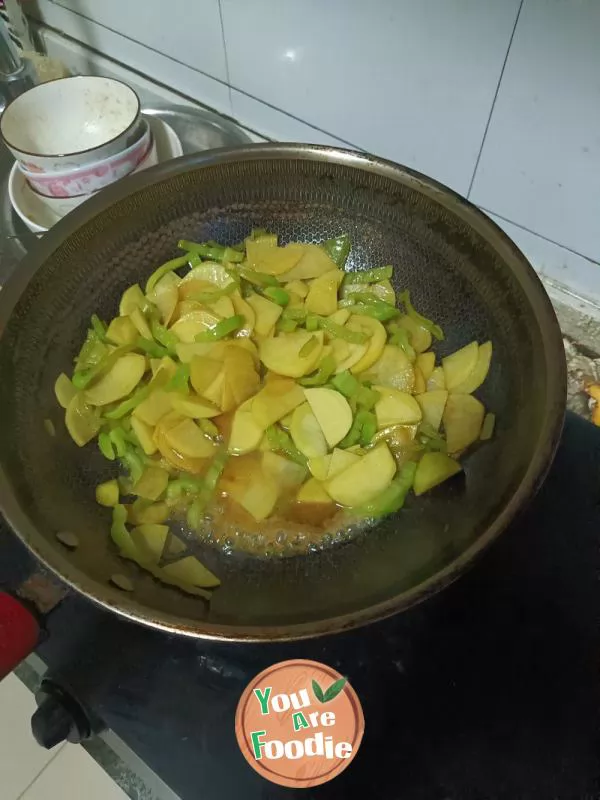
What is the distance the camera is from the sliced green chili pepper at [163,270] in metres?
0.74

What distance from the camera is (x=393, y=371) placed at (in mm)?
698

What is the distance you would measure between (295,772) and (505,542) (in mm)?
282

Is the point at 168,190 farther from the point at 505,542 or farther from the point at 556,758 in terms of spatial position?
the point at 556,758

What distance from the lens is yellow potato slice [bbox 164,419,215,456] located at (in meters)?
0.66

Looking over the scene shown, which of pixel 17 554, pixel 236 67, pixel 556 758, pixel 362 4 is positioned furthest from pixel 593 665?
pixel 236 67

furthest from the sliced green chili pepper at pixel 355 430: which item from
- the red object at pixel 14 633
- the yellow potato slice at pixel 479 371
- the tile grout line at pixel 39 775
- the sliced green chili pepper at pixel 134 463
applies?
the tile grout line at pixel 39 775

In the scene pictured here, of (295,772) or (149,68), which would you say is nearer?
(295,772)

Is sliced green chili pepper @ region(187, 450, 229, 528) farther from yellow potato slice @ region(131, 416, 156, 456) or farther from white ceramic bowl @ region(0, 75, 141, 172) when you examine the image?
white ceramic bowl @ region(0, 75, 141, 172)

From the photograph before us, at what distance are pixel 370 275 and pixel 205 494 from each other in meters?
0.31

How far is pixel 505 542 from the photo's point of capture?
626mm

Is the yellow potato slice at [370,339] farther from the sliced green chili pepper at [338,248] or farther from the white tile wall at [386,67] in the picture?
the white tile wall at [386,67]

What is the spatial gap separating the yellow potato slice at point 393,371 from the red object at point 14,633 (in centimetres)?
40

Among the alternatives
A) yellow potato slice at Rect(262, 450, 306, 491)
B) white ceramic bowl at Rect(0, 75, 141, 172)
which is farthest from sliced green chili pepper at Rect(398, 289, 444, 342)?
white ceramic bowl at Rect(0, 75, 141, 172)

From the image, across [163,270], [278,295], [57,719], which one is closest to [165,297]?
[163,270]
